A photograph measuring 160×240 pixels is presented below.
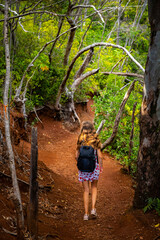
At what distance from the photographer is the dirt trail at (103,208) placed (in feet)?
13.1

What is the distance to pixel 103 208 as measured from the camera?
5.81 metres

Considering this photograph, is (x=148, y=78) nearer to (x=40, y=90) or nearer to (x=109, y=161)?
(x=109, y=161)

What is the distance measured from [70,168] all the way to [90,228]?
5.03 m

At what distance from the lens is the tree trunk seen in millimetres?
4223

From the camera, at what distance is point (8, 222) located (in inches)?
129

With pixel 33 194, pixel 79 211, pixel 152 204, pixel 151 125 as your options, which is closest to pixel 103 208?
pixel 79 211

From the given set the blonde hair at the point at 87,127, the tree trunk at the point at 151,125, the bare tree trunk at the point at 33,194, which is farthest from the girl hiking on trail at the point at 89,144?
the bare tree trunk at the point at 33,194

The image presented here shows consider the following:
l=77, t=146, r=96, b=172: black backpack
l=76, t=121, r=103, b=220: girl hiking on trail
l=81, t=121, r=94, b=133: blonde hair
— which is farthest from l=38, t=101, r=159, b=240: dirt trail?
l=81, t=121, r=94, b=133: blonde hair

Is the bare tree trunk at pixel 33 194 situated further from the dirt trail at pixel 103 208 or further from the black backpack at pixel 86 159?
the black backpack at pixel 86 159

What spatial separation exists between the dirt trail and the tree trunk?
1.57 ft

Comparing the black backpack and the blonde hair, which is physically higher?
the blonde hair

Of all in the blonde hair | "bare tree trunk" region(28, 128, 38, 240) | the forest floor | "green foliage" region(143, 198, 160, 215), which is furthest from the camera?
the blonde hair

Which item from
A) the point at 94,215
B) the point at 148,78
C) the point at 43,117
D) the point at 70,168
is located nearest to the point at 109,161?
the point at 70,168

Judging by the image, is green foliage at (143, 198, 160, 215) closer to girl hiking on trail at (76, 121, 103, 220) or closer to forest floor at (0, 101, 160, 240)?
forest floor at (0, 101, 160, 240)
